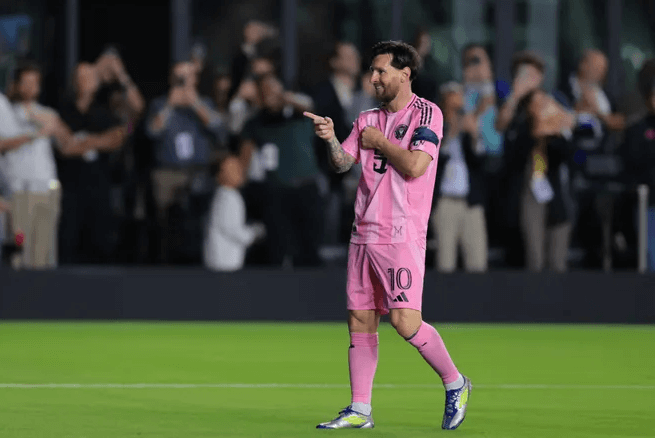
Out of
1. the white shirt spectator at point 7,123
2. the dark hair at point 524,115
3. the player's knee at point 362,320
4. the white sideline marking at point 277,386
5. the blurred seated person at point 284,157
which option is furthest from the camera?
the dark hair at point 524,115

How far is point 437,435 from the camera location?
265 inches

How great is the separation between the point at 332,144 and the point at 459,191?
267 inches

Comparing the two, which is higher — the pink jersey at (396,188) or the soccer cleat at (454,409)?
the pink jersey at (396,188)

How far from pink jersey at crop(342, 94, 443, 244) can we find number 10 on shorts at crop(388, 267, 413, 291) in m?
0.14

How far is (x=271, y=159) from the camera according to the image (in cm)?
1322

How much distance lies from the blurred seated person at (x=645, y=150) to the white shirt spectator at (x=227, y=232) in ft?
11.7

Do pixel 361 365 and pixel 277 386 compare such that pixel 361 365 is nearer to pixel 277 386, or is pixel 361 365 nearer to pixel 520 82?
pixel 277 386

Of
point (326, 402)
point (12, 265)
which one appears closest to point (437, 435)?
point (326, 402)

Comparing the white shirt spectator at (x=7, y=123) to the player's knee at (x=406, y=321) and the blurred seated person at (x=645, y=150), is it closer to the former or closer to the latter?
the blurred seated person at (x=645, y=150)

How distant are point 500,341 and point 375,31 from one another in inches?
180

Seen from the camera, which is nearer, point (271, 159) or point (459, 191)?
point (271, 159)

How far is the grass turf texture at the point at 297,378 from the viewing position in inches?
279

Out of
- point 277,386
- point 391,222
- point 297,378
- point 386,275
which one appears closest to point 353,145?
point 391,222

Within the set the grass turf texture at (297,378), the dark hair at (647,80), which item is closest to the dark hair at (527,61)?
the dark hair at (647,80)
